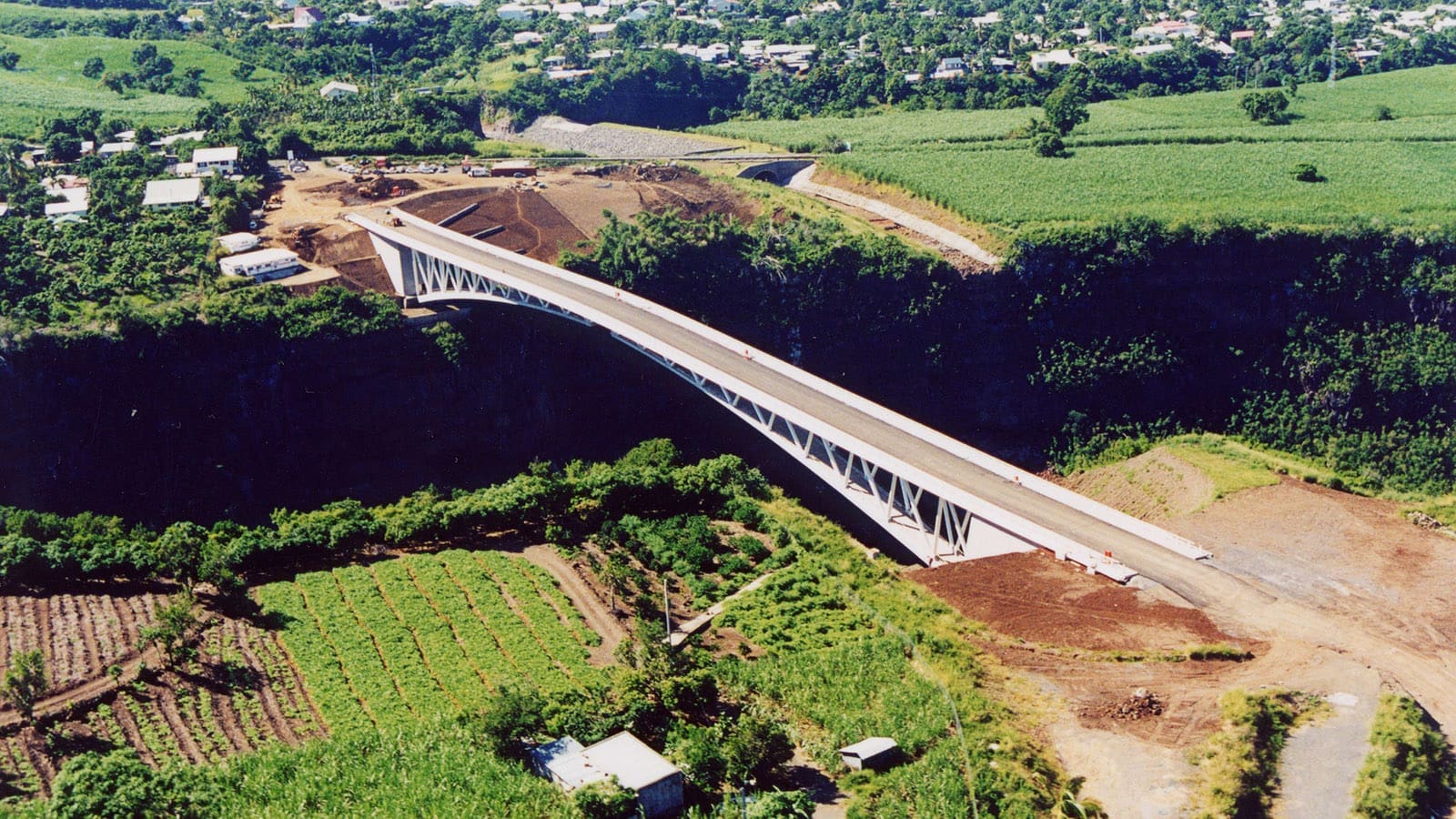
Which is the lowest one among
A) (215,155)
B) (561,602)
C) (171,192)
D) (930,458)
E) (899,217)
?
(561,602)

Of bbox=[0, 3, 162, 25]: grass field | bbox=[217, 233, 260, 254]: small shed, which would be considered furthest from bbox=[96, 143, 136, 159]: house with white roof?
bbox=[0, 3, 162, 25]: grass field

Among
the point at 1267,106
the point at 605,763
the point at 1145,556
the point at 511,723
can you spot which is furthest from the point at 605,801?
the point at 1267,106

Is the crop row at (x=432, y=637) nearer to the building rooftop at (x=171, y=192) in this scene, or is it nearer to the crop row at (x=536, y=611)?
the crop row at (x=536, y=611)

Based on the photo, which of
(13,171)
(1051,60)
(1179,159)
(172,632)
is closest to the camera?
(172,632)

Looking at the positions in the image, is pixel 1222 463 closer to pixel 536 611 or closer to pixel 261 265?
pixel 536 611

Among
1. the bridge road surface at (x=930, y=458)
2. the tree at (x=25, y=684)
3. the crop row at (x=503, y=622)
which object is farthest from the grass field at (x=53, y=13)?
the tree at (x=25, y=684)

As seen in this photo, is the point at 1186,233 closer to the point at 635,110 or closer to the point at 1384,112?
the point at 1384,112

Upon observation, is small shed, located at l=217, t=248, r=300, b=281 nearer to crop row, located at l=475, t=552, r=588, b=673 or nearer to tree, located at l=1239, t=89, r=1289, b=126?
crop row, located at l=475, t=552, r=588, b=673
